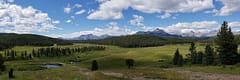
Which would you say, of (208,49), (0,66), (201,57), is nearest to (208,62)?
(208,49)

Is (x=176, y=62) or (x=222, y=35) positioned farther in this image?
(x=176, y=62)

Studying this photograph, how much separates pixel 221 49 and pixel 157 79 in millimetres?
51529

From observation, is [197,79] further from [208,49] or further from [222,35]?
[208,49]

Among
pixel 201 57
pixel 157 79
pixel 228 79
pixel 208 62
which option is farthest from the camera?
pixel 201 57

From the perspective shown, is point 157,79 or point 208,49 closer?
point 157,79

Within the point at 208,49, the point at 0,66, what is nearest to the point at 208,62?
the point at 208,49

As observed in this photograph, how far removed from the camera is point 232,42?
90.9 meters

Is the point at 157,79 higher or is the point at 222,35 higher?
the point at 222,35

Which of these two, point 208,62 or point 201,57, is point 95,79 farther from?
point 201,57

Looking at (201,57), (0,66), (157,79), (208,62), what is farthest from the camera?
(201,57)

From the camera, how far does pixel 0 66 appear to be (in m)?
111

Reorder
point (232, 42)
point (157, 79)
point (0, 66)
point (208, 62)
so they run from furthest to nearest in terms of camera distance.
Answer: point (208, 62), point (0, 66), point (232, 42), point (157, 79)

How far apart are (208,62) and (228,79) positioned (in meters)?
82.1

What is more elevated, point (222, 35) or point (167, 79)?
point (222, 35)
